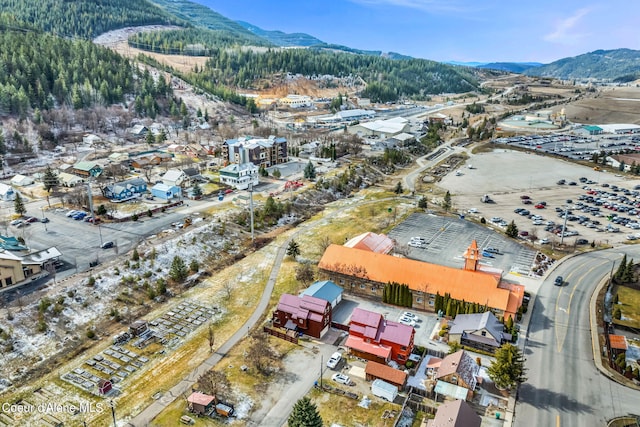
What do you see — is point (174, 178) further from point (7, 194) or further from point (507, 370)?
point (507, 370)

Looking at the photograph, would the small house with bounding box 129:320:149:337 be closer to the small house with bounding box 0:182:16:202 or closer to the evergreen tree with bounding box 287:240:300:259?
the evergreen tree with bounding box 287:240:300:259

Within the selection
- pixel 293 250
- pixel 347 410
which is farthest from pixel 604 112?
pixel 347 410

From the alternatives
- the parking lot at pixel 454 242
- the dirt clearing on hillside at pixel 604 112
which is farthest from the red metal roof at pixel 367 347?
the dirt clearing on hillside at pixel 604 112

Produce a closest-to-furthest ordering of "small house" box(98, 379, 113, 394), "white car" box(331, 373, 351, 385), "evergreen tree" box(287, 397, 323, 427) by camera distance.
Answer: "evergreen tree" box(287, 397, 323, 427), "small house" box(98, 379, 113, 394), "white car" box(331, 373, 351, 385)

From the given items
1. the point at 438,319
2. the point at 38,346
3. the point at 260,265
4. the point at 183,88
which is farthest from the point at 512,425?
the point at 183,88

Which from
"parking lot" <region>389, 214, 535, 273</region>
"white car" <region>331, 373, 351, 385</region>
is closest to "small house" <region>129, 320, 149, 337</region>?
"white car" <region>331, 373, 351, 385</region>

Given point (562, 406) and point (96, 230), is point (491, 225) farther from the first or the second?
point (96, 230)
